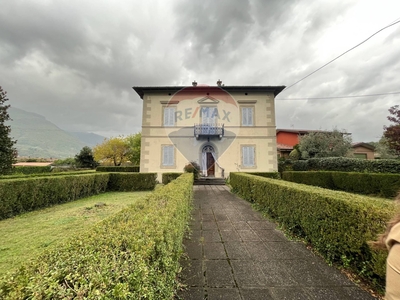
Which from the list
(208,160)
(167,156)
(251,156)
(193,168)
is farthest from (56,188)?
(251,156)

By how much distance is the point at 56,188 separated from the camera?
6.50 meters

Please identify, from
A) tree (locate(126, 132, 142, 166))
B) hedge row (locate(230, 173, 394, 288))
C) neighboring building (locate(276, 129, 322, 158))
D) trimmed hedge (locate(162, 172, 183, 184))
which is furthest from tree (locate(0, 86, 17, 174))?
neighboring building (locate(276, 129, 322, 158))

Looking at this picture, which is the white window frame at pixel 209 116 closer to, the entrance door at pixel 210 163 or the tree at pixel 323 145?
the entrance door at pixel 210 163

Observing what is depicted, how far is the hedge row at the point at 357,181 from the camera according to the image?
8.13 meters

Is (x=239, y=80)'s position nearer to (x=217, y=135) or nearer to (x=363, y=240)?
(x=217, y=135)

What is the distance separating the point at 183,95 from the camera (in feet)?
47.4

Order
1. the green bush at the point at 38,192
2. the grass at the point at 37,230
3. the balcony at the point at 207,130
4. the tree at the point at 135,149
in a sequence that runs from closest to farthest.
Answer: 1. the grass at the point at 37,230
2. the green bush at the point at 38,192
3. the balcony at the point at 207,130
4. the tree at the point at 135,149

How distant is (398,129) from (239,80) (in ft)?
Result: 41.7

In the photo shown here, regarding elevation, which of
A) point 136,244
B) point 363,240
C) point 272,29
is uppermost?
point 272,29

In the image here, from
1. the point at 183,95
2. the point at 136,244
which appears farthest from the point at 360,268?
the point at 183,95

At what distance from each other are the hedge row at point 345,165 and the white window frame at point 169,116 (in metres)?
10.2

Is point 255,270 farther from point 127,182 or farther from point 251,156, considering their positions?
point 251,156

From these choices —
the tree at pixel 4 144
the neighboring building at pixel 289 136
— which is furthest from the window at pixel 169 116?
the neighboring building at pixel 289 136

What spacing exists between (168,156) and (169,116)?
10.6 ft
